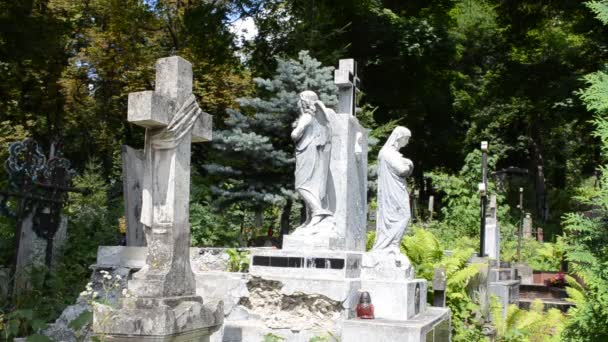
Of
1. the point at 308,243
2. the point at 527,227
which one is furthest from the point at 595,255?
the point at 527,227

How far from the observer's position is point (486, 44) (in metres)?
29.7

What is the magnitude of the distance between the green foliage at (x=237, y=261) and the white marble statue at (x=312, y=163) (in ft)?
4.37

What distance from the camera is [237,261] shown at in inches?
361

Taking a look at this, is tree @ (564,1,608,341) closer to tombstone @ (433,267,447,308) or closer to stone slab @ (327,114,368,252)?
stone slab @ (327,114,368,252)

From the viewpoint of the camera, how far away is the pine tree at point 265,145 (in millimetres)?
13195

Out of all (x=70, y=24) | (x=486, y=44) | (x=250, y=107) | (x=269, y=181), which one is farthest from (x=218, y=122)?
(x=486, y=44)

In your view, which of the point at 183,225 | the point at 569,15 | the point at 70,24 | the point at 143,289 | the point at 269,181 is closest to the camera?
the point at 143,289

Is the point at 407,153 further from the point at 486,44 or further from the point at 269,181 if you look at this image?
the point at 269,181

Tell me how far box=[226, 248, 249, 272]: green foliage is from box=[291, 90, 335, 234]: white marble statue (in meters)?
1.33

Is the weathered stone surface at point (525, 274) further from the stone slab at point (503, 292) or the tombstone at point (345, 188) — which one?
the tombstone at point (345, 188)

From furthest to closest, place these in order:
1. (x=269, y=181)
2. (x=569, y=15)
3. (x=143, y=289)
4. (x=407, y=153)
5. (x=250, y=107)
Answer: (x=407, y=153), (x=569, y=15), (x=250, y=107), (x=269, y=181), (x=143, y=289)

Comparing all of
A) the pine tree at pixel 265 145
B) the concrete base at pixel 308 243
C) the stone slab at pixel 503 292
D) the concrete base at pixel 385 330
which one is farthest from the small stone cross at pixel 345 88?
the stone slab at pixel 503 292

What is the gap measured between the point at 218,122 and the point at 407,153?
12.5m

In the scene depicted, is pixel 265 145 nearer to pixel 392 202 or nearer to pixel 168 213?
pixel 392 202
